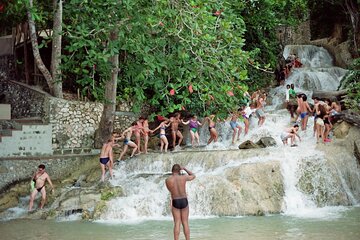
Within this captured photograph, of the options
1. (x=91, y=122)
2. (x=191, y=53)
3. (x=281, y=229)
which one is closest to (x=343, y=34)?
(x=91, y=122)

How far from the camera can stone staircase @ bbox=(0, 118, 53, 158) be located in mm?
16547

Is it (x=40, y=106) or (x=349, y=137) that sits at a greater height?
(x=40, y=106)

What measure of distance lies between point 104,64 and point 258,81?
461 inches

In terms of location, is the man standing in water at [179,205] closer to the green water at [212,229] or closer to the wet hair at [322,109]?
the green water at [212,229]

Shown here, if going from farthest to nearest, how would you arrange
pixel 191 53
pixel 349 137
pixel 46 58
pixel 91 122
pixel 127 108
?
pixel 46 58, pixel 127 108, pixel 91 122, pixel 349 137, pixel 191 53

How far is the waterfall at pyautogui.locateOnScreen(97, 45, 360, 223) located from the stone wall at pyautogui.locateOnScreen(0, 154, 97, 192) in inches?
69.4

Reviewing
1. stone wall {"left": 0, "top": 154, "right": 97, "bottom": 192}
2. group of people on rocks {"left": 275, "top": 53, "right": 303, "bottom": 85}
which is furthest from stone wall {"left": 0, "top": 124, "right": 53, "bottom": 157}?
group of people on rocks {"left": 275, "top": 53, "right": 303, "bottom": 85}

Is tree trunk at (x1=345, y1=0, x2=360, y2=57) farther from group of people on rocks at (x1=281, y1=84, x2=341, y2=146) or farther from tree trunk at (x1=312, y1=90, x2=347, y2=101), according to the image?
group of people on rocks at (x1=281, y1=84, x2=341, y2=146)

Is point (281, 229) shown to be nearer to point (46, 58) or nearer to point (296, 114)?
point (296, 114)

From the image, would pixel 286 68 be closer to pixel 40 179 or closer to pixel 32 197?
pixel 40 179

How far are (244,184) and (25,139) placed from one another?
7432mm

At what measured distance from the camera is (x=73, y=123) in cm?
1830

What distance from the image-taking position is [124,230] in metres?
11.2

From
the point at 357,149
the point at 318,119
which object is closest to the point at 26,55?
the point at 318,119
